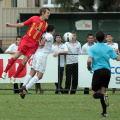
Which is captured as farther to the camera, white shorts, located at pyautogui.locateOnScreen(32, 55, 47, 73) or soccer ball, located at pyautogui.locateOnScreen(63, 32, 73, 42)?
soccer ball, located at pyautogui.locateOnScreen(63, 32, 73, 42)

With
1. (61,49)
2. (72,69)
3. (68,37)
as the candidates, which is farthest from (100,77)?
(61,49)

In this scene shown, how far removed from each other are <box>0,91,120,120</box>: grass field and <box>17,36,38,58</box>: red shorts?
1.33m

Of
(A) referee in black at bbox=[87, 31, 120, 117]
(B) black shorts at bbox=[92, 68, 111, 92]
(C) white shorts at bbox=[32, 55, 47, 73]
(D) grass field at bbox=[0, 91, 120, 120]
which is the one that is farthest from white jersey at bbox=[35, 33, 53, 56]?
(B) black shorts at bbox=[92, 68, 111, 92]

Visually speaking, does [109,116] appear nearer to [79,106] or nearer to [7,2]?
[79,106]

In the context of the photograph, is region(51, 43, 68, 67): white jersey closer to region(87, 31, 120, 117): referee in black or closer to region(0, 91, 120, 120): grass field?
region(0, 91, 120, 120): grass field

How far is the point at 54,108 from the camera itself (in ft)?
42.4

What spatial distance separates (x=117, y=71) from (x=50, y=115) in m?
6.18

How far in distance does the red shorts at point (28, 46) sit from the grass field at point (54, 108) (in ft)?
4.36

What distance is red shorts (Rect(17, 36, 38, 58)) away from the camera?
45.6ft

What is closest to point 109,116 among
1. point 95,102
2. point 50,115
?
point 50,115

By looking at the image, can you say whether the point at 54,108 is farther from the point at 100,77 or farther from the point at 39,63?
the point at 100,77

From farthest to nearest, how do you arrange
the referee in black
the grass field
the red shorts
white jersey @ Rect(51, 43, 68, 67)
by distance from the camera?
1. white jersey @ Rect(51, 43, 68, 67)
2. the red shorts
3. the grass field
4. the referee in black

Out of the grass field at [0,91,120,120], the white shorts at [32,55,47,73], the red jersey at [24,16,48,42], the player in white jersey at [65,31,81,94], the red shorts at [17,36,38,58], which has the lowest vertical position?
the grass field at [0,91,120,120]

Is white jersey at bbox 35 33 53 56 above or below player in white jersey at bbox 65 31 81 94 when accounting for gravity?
above
